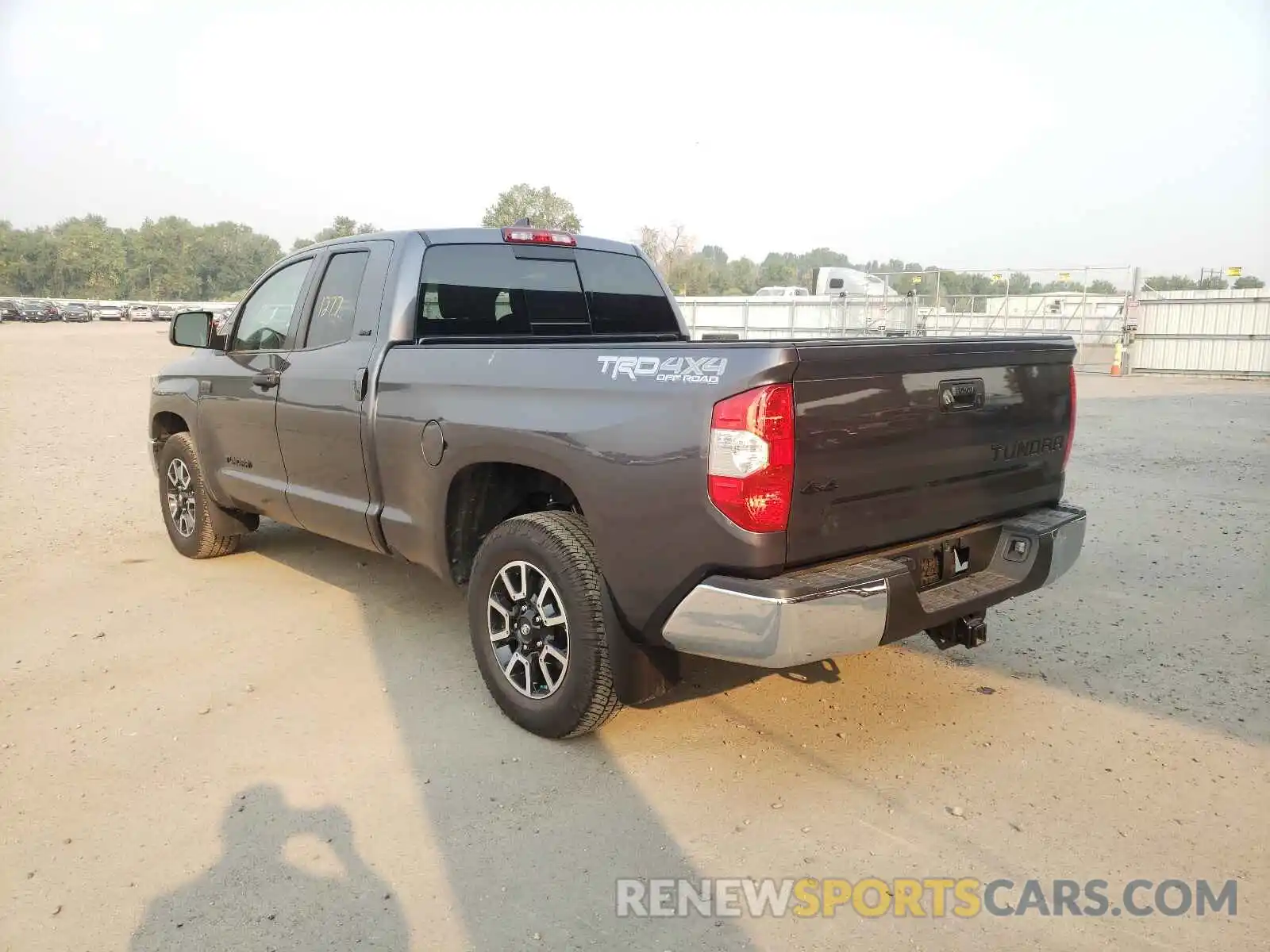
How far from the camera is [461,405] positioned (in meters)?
3.75

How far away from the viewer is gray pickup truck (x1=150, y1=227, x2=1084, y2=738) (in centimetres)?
285

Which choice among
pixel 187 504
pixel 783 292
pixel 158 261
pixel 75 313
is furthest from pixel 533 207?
pixel 158 261

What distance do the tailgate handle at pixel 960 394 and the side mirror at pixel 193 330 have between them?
4357 mm

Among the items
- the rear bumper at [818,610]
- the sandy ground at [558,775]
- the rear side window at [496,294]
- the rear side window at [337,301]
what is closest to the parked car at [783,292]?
the sandy ground at [558,775]

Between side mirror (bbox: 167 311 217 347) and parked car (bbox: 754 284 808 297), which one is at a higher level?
parked car (bbox: 754 284 808 297)

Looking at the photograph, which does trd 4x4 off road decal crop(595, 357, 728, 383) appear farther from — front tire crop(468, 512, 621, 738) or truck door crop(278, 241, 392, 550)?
truck door crop(278, 241, 392, 550)

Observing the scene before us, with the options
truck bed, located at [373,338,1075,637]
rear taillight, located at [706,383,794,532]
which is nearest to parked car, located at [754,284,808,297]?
truck bed, located at [373,338,1075,637]

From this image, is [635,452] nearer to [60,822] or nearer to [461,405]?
[461,405]

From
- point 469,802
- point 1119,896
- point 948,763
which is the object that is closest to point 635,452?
point 469,802

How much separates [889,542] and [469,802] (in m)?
1.72

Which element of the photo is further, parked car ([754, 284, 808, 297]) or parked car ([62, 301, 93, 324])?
parked car ([62, 301, 93, 324])

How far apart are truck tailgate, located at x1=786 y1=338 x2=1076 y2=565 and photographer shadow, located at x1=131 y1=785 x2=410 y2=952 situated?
1640mm

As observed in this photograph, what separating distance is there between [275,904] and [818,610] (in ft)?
5.93

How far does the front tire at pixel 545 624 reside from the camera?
3320 millimetres
